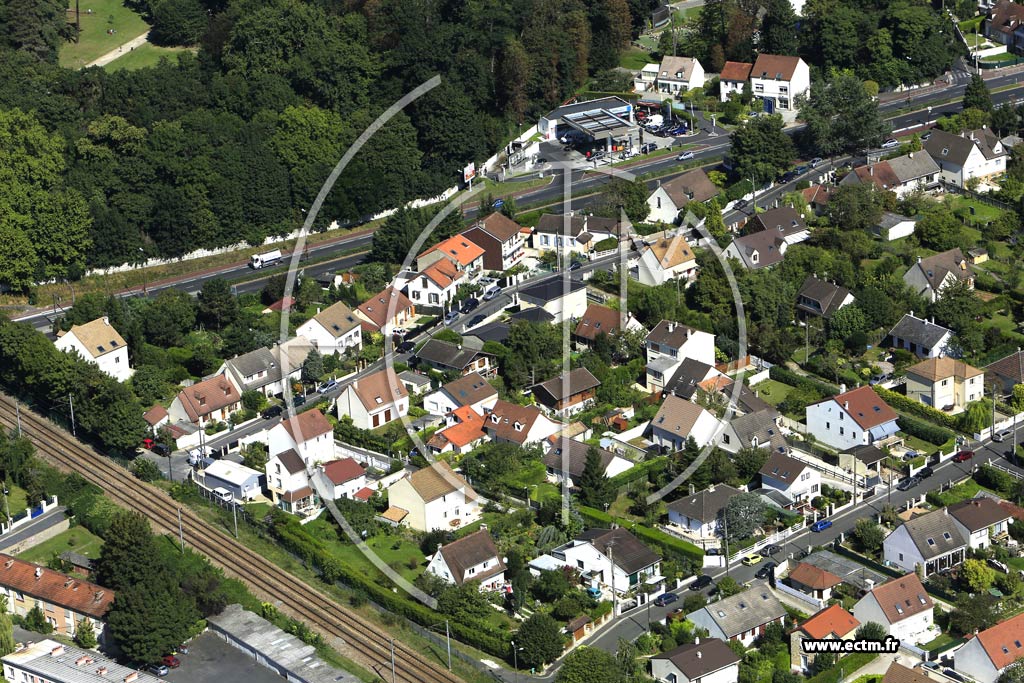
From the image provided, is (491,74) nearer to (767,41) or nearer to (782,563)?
(767,41)

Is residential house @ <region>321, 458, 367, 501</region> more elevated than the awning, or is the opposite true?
residential house @ <region>321, 458, 367, 501</region>

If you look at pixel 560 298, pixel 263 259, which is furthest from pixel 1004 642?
pixel 263 259

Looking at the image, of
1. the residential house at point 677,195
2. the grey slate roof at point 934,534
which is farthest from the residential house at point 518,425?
the residential house at point 677,195

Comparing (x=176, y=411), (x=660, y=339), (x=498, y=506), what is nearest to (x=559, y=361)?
(x=660, y=339)

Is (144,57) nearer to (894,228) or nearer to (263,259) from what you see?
(263,259)

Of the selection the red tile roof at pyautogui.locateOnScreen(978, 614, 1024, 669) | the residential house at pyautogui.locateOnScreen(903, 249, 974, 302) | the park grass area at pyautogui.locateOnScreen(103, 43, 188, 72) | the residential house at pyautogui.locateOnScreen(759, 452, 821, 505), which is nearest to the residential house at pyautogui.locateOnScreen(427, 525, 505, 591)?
the residential house at pyautogui.locateOnScreen(759, 452, 821, 505)

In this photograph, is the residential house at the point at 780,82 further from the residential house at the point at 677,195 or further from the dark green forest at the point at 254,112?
the residential house at the point at 677,195

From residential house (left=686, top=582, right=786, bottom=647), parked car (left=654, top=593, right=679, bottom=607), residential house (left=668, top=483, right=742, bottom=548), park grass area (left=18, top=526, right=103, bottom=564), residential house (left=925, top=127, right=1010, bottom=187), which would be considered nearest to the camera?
residential house (left=686, top=582, right=786, bottom=647)

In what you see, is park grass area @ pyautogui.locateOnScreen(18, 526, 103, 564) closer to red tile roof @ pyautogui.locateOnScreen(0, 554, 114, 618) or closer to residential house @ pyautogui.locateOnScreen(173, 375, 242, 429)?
red tile roof @ pyautogui.locateOnScreen(0, 554, 114, 618)
